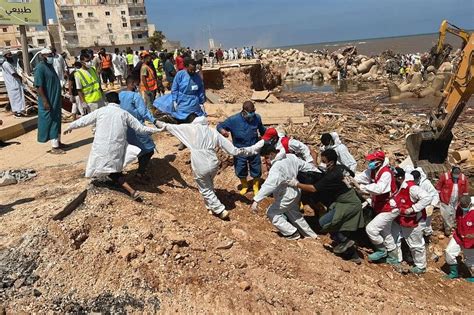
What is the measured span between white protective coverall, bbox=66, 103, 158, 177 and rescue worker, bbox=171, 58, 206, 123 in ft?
5.32

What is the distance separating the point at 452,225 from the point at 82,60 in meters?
7.35

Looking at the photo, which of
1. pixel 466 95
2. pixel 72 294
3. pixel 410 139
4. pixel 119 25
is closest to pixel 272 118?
pixel 410 139

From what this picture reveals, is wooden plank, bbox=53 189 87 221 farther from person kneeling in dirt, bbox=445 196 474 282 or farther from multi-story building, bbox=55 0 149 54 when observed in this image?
multi-story building, bbox=55 0 149 54

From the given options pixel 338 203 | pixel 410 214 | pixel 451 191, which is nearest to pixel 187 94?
pixel 338 203

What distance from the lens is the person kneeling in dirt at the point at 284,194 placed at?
5125 millimetres

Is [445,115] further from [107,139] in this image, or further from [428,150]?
[107,139]

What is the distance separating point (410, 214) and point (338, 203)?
1.03 meters

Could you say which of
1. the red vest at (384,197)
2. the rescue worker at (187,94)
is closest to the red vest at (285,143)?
the red vest at (384,197)

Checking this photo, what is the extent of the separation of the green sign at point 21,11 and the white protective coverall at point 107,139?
7.44 meters

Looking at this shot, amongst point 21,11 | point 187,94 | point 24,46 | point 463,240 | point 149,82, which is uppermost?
point 21,11

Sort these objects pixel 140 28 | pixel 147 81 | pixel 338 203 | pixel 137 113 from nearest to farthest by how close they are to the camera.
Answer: pixel 338 203
pixel 137 113
pixel 147 81
pixel 140 28

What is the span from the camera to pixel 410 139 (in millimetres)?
8562

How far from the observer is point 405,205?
5270 mm

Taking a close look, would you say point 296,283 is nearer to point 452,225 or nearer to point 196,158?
point 196,158
